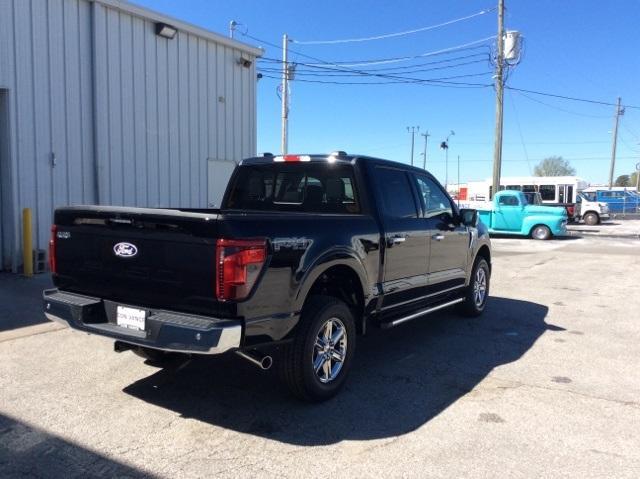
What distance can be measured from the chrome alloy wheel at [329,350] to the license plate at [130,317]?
123 centimetres

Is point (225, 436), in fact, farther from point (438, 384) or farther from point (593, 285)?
point (593, 285)

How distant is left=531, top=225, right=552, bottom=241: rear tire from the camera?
2130 cm

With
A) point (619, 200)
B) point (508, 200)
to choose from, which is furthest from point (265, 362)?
point (619, 200)

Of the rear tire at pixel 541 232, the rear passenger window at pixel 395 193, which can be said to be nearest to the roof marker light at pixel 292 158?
the rear passenger window at pixel 395 193

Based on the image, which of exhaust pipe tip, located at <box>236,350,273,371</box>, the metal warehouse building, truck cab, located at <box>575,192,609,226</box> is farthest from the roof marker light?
truck cab, located at <box>575,192,609,226</box>

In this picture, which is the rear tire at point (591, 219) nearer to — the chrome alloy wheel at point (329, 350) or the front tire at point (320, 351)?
the front tire at point (320, 351)

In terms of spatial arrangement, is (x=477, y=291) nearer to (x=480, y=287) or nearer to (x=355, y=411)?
(x=480, y=287)

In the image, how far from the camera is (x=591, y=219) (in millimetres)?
31156

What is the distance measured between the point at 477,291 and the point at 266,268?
4.46 metres

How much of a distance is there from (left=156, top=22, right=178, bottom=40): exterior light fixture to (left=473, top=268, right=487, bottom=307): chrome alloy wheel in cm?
811

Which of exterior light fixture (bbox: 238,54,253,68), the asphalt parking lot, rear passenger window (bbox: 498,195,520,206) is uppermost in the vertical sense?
exterior light fixture (bbox: 238,54,253,68)

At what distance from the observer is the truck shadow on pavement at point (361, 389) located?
3.91 m

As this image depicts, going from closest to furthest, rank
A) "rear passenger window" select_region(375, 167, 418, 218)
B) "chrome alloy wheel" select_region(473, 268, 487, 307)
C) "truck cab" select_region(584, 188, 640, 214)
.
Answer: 1. "rear passenger window" select_region(375, 167, 418, 218)
2. "chrome alloy wheel" select_region(473, 268, 487, 307)
3. "truck cab" select_region(584, 188, 640, 214)

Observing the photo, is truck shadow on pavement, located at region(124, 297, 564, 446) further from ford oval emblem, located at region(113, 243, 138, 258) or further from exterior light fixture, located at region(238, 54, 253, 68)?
exterior light fixture, located at region(238, 54, 253, 68)
